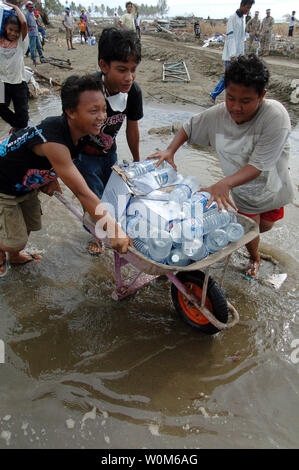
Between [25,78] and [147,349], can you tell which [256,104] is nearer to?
[147,349]

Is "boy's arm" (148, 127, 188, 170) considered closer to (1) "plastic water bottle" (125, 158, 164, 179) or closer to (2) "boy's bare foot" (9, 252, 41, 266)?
(1) "plastic water bottle" (125, 158, 164, 179)

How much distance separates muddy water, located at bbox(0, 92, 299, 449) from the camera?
69.9 inches

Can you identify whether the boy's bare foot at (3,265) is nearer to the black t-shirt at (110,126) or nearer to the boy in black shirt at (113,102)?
the boy in black shirt at (113,102)

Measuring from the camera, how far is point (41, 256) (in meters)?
3.21

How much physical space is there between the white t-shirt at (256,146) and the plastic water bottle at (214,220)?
Answer: 0.40 meters

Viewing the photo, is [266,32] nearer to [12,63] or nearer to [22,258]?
[12,63]

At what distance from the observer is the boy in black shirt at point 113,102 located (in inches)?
82.8

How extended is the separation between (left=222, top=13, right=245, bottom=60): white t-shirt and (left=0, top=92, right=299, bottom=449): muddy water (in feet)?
19.6

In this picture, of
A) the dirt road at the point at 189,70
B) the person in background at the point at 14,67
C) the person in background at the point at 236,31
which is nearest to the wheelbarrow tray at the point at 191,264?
the person in background at the point at 14,67

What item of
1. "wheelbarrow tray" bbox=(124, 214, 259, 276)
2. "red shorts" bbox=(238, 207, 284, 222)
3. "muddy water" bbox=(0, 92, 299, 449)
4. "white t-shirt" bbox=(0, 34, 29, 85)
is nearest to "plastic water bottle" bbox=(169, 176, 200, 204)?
"wheelbarrow tray" bbox=(124, 214, 259, 276)

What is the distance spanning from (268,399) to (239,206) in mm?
1461
